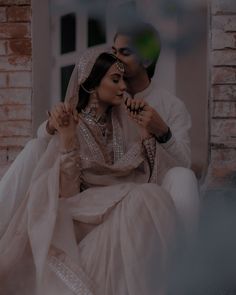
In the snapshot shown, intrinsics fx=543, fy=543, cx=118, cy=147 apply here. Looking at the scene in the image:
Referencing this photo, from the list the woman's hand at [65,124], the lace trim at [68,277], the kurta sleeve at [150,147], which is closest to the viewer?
the lace trim at [68,277]

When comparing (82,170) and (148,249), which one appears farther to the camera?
(82,170)

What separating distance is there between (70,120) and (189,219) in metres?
0.50

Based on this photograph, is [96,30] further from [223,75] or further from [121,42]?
[223,75]

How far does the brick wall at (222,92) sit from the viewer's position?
6.99 ft

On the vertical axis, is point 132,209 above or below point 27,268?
above

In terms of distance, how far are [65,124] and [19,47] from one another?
1.90 feet

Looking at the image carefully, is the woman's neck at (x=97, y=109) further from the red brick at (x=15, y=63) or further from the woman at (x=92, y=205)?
the red brick at (x=15, y=63)

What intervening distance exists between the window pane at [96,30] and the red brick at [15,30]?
0.25 metres

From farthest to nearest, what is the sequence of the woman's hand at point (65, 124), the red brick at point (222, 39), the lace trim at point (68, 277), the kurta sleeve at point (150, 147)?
the red brick at point (222, 39) → the kurta sleeve at point (150, 147) → the woman's hand at point (65, 124) → the lace trim at point (68, 277)

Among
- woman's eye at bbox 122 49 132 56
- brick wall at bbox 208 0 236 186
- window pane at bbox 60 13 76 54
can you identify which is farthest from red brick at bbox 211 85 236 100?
window pane at bbox 60 13 76 54

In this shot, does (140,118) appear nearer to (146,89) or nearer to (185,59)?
(146,89)

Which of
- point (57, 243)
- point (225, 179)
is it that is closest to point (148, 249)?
point (57, 243)

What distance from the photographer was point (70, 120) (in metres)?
1.78

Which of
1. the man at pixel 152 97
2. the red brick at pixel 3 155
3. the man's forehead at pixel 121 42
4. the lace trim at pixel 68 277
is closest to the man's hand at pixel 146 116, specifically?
the man at pixel 152 97
